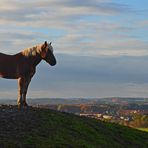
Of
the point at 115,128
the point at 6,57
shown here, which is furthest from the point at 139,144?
the point at 6,57

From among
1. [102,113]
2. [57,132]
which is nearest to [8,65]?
[57,132]

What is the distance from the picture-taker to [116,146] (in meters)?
18.2

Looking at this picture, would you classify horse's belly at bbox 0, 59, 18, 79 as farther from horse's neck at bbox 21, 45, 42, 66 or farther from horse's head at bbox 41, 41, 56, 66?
horse's head at bbox 41, 41, 56, 66

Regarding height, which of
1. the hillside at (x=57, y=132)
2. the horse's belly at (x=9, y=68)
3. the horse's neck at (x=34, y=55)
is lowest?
the hillside at (x=57, y=132)

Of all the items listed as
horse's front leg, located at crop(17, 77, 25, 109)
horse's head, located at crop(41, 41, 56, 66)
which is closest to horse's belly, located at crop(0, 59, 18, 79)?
horse's front leg, located at crop(17, 77, 25, 109)

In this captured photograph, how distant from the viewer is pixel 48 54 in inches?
737

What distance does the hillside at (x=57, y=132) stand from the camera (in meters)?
15.1

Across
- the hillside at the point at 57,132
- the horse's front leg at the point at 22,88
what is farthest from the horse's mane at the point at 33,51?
the hillside at the point at 57,132

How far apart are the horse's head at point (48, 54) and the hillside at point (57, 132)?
6.38 ft

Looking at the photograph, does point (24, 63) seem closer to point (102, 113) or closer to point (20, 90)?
point (20, 90)

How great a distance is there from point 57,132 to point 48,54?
10.7 ft

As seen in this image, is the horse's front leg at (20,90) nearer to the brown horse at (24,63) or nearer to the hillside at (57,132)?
the brown horse at (24,63)

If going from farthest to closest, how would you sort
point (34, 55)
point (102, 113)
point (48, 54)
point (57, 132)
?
1. point (102, 113)
2. point (34, 55)
3. point (48, 54)
4. point (57, 132)

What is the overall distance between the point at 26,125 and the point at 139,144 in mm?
5450
